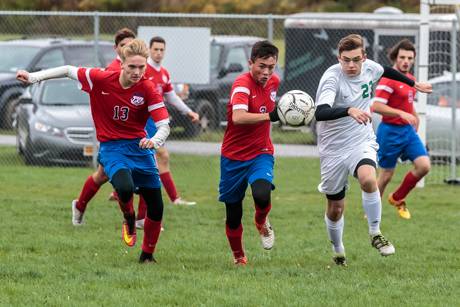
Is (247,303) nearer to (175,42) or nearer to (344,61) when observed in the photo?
(344,61)

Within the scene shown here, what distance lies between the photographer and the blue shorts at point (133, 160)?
31.7ft

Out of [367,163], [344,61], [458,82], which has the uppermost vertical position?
[344,61]

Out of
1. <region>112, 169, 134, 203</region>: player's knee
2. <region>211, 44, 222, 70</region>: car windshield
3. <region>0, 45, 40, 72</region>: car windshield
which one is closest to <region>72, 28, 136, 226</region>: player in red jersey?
<region>112, 169, 134, 203</region>: player's knee

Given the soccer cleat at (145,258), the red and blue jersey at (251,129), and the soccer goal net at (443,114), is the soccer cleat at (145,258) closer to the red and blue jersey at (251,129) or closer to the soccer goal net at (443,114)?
the red and blue jersey at (251,129)

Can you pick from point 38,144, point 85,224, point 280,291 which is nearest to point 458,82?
point 38,144

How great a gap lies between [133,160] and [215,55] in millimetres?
12149

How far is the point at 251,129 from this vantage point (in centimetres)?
955

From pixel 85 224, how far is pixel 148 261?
2692 mm

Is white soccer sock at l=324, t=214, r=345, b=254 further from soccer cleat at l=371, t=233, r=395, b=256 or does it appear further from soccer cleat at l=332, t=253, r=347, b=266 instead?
soccer cleat at l=371, t=233, r=395, b=256

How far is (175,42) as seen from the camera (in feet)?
59.2

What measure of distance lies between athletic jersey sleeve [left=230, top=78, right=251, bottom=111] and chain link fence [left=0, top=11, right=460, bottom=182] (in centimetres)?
800

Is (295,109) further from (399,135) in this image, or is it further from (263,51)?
(399,135)

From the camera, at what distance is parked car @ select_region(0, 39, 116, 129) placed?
2130 cm

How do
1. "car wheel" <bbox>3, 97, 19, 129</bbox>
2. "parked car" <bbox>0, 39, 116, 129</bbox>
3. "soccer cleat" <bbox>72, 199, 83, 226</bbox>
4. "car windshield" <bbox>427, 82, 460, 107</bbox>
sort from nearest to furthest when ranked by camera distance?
1. "soccer cleat" <bbox>72, 199, 83, 226</bbox>
2. "car windshield" <bbox>427, 82, 460, 107</bbox>
3. "car wheel" <bbox>3, 97, 19, 129</bbox>
4. "parked car" <bbox>0, 39, 116, 129</bbox>
